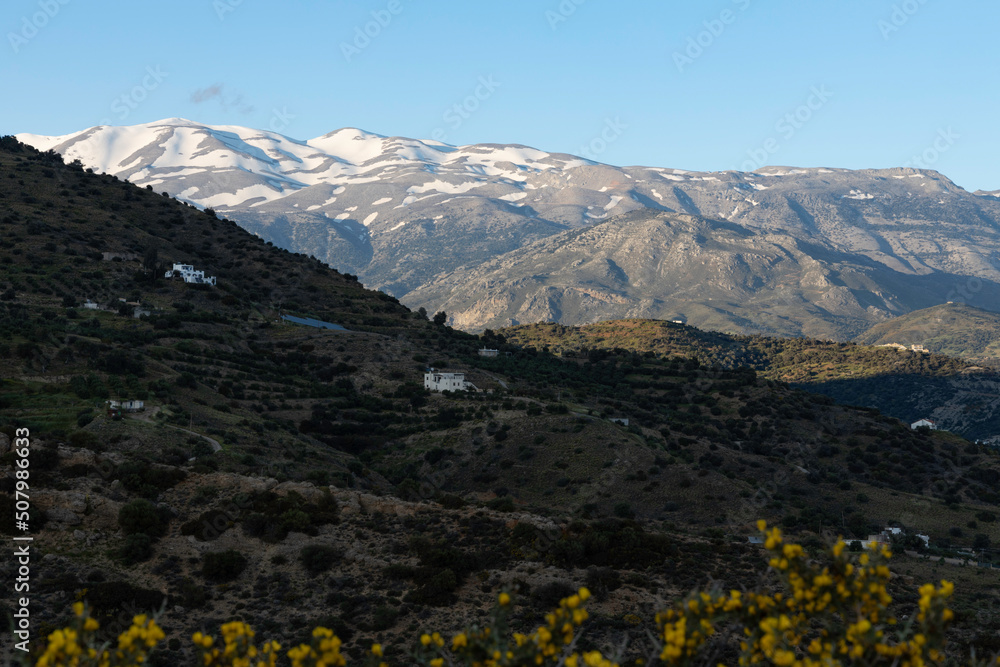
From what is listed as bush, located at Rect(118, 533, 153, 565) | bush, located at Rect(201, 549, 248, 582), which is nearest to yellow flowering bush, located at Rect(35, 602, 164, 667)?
bush, located at Rect(201, 549, 248, 582)

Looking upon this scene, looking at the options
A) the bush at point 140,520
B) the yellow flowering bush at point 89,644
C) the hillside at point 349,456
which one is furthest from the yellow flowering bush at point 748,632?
the bush at point 140,520

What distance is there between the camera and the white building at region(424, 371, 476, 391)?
9506 cm

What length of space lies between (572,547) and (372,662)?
2196cm

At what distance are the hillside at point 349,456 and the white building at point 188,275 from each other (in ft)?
5.77

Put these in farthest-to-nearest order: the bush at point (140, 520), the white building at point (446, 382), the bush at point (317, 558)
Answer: the white building at point (446, 382), the bush at point (140, 520), the bush at point (317, 558)

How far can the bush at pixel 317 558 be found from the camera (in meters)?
33.0

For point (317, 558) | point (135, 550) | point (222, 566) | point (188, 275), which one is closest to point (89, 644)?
point (222, 566)

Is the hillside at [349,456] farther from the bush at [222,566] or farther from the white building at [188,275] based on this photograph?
the white building at [188,275]

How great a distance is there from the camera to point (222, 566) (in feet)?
105

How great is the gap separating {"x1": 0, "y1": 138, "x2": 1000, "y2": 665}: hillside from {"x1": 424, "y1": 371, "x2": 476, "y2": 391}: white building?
5.62 feet

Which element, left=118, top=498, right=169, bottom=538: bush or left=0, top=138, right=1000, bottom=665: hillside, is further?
left=118, top=498, right=169, bottom=538: bush

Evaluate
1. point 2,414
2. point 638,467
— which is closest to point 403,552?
point 2,414

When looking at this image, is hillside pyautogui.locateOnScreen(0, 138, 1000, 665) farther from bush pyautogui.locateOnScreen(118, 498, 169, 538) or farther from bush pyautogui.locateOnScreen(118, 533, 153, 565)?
bush pyautogui.locateOnScreen(118, 498, 169, 538)

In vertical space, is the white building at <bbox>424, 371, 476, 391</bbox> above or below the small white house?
above
